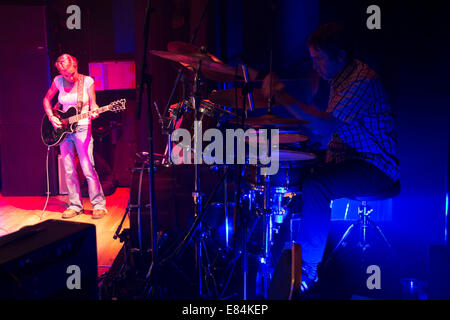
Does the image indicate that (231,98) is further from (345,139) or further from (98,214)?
(98,214)

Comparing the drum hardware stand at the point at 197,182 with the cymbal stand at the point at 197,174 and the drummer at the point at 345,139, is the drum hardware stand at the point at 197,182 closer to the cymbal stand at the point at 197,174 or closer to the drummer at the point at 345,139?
the cymbal stand at the point at 197,174

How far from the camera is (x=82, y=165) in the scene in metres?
4.52

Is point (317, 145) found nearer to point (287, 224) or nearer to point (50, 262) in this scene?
point (287, 224)

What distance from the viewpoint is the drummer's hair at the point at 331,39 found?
2.42m

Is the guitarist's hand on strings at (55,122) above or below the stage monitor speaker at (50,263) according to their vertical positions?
above

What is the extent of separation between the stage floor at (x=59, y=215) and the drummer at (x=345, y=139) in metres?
1.60

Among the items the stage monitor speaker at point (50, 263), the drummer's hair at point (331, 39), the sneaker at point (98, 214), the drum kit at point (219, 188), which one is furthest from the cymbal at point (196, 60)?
the sneaker at point (98, 214)

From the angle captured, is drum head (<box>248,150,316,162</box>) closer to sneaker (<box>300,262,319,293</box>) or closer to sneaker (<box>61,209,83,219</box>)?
sneaker (<box>300,262,319,293</box>)

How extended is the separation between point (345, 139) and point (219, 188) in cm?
95

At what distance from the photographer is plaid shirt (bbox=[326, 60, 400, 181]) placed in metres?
2.45

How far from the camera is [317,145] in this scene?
3.13 metres

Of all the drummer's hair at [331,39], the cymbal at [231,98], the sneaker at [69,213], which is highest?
the drummer's hair at [331,39]

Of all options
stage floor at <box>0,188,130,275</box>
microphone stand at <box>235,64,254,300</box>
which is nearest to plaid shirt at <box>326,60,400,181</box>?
microphone stand at <box>235,64,254,300</box>
